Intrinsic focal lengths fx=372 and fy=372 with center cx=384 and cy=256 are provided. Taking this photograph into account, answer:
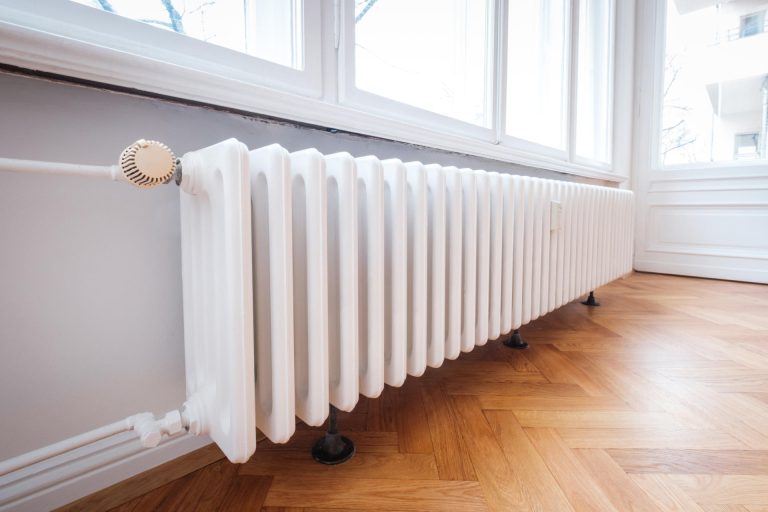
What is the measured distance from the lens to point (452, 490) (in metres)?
0.65

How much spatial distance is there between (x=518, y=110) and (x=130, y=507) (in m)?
2.10

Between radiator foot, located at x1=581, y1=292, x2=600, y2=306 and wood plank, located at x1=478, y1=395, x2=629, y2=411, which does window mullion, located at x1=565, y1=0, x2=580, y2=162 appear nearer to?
radiator foot, located at x1=581, y1=292, x2=600, y2=306

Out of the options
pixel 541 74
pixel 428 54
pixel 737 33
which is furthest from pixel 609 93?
pixel 428 54

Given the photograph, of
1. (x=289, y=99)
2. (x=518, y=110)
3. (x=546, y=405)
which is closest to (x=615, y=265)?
(x=518, y=110)

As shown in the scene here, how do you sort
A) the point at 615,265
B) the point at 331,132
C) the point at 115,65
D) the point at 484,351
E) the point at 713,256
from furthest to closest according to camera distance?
the point at 713,256 < the point at 615,265 < the point at 484,351 < the point at 331,132 < the point at 115,65

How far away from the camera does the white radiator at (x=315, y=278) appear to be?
1.72ft

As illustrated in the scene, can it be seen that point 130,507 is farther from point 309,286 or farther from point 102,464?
point 309,286

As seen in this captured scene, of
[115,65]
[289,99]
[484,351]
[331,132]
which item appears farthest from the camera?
A: [484,351]

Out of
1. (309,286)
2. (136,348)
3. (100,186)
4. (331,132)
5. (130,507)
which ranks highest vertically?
A: (331,132)

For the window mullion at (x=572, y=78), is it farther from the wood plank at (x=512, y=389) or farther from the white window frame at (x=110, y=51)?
the white window frame at (x=110, y=51)

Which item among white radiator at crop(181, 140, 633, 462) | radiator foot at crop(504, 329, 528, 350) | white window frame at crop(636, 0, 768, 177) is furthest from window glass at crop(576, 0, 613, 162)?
white radiator at crop(181, 140, 633, 462)

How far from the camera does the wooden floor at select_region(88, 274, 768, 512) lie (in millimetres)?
639

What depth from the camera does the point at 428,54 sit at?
1404 millimetres

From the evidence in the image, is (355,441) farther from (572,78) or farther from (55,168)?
(572,78)
